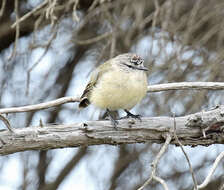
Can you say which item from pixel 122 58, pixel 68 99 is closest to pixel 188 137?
pixel 68 99

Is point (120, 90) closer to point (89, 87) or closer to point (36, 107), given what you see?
point (89, 87)

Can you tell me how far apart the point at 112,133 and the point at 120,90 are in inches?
38.2


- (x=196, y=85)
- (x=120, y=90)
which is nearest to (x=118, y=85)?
(x=120, y=90)

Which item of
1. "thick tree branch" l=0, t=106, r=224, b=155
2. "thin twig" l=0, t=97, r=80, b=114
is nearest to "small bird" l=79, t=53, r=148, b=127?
"thin twig" l=0, t=97, r=80, b=114

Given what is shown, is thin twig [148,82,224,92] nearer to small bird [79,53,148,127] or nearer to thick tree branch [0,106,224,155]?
thick tree branch [0,106,224,155]

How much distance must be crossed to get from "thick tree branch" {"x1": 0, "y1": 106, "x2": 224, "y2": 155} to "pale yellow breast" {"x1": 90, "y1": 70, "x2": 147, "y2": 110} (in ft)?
2.69

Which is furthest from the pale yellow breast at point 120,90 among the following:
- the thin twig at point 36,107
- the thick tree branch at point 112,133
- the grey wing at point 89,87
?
the thick tree branch at point 112,133

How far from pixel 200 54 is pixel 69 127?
252 centimetres

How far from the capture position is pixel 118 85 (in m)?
4.93

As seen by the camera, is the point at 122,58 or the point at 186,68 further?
the point at 186,68

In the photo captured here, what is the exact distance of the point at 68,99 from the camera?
4492mm

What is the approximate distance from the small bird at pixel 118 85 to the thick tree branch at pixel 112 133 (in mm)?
642

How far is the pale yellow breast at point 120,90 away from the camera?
4824 millimetres

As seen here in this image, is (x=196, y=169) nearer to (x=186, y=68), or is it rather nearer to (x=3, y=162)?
(x=186, y=68)
